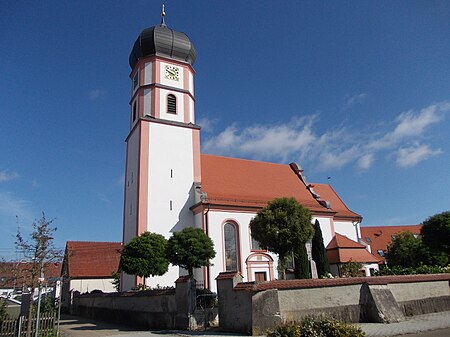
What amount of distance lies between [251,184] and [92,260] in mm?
19254

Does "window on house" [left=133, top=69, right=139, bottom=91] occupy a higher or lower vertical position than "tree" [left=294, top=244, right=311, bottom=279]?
higher

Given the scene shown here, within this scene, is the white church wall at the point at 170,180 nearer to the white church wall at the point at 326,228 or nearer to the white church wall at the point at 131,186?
the white church wall at the point at 131,186

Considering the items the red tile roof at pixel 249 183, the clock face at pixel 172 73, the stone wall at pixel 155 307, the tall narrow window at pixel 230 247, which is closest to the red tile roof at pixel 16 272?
the stone wall at pixel 155 307

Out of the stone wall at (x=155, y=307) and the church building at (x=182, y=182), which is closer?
the stone wall at (x=155, y=307)

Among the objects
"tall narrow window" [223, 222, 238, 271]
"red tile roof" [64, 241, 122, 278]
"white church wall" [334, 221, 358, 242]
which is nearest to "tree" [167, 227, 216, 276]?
"tall narrow window" [223, 222, 238, 271]

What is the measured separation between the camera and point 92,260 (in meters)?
37.1

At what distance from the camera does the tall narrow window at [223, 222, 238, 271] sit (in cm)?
2430

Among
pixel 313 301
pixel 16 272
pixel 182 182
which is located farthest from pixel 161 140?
pixel 313 301

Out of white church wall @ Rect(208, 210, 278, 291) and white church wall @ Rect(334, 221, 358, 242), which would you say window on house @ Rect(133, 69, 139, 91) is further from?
white church wall @ Rect(334, 221, 358, 242)

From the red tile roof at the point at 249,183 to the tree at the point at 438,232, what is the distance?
272 inches

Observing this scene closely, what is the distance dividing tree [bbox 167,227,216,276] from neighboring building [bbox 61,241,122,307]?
58.9 feet

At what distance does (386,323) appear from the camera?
41.9 feet

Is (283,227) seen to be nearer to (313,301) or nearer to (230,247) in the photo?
(313,301)

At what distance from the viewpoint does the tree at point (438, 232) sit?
26.3 meters
